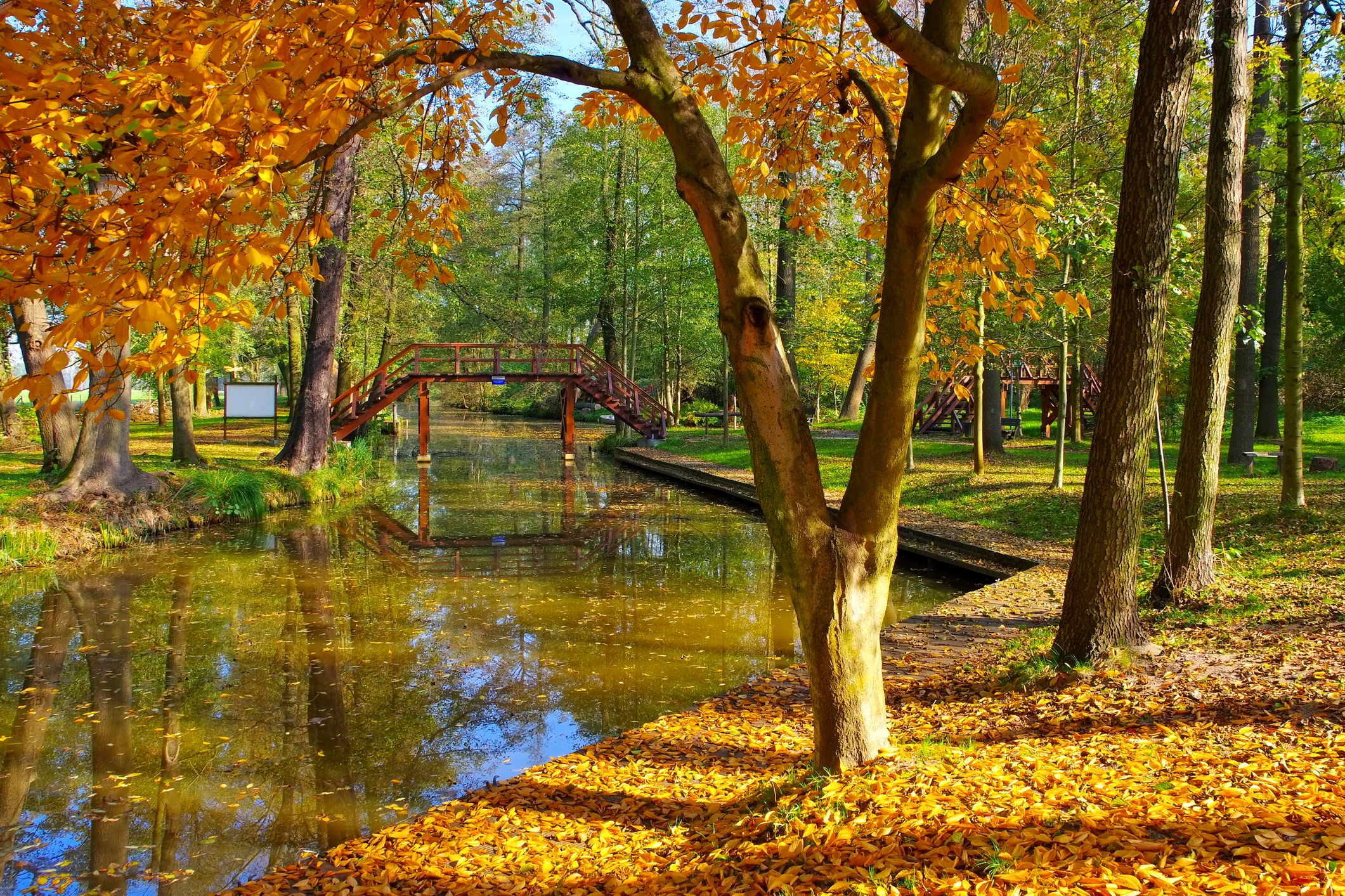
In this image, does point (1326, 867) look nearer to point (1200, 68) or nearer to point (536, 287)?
point (1200, 68)

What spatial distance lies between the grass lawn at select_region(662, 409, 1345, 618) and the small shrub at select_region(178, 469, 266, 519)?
10.3 metres

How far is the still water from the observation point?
4965mm

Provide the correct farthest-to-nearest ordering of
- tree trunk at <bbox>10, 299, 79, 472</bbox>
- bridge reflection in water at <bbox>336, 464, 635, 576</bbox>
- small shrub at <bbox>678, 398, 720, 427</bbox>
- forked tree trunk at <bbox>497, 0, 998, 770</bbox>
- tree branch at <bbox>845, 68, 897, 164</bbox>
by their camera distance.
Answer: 1. small shrub at <bbox>678, 398, 720, 427</bbox>
2. tree trunk at <bbox>10, 299, 79, 472</bbox>
3. bridge reflection in water at <bbox>336, 464, 635, 576</bbox>
4. tree branch at <bbox>845, 68, 897, 164</bbox>
5. forked tree trunk at <bbox>497, 0, 998, 770</bbox>

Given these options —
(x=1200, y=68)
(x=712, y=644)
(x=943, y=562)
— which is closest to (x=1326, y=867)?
(x=712, y=644)

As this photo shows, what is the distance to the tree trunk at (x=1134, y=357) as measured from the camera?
17.1ft

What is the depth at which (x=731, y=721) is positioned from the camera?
5695 mm

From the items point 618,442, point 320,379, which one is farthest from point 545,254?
point 320,379

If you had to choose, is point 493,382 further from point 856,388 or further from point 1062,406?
point 1062,406

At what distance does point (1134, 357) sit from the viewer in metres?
5.29

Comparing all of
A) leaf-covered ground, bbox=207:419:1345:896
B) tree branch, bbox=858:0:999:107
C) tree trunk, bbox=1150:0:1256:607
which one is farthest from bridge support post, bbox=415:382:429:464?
tree branch, bbox=858:0:999:107

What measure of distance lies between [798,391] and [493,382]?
23747mm

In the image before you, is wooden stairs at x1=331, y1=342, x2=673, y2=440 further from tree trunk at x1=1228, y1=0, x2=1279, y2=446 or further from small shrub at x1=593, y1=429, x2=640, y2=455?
tree trunk at x1=1228, y1=0, x2=1279, y2=446

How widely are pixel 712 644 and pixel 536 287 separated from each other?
93.8ft

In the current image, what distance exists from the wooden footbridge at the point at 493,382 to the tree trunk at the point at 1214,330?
2032cm
